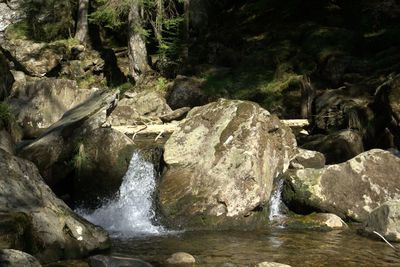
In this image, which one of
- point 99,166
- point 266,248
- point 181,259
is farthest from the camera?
point 99,166

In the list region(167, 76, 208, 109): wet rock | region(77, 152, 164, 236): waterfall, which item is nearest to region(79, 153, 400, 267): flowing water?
region(77, 152, 164, 236): waterfall

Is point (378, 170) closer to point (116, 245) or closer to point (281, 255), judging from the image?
point (281, 255)

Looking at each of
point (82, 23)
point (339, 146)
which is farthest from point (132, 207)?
point (82, 23)

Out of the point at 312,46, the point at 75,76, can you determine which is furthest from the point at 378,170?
the point at 75,76

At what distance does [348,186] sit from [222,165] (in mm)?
2530

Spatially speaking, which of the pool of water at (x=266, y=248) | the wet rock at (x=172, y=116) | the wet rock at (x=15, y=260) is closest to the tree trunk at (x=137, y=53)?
the wet rock at (x=172, y=116)

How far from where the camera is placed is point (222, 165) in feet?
33.3

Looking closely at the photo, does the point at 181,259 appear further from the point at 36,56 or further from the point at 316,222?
the point at 36,56

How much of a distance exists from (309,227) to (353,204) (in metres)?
1.11

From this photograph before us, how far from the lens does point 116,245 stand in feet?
27.7

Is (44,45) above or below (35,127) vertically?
above

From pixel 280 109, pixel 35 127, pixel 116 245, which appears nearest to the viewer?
pixel 116 245

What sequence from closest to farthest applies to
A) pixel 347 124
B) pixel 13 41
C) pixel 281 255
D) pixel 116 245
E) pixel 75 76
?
pixel 281 255 → pixel 116 245 → pixel 347 124 → pixel 75 76 → pixel 13 41

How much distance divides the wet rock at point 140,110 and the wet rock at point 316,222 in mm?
10064
